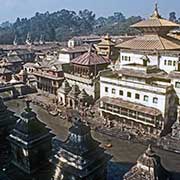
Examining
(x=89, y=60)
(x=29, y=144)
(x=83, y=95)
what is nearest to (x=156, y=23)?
(x=89, y=60)

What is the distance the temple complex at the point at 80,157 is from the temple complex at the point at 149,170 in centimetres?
211

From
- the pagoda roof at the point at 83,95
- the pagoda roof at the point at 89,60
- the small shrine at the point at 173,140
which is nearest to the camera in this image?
the small shrine at the point at 173,140

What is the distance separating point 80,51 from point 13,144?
144 feet

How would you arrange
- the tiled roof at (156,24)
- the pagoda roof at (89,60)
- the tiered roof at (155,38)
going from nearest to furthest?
the tiered roof at (155,38) → the tiled roof at (156,24) → the pagoda roof at (89,60)

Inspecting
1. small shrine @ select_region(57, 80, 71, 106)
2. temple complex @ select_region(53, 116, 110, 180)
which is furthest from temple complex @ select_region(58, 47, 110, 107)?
temple complex @ select_region(53, 116, 110, 180)

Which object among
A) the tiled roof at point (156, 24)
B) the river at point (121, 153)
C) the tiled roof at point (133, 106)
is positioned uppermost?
the tiled roof at point (156, 24)

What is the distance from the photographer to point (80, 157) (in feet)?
60.1

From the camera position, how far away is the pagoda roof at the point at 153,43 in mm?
43594

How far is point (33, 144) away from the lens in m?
20.4

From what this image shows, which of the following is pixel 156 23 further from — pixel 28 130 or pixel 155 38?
pixel 28 130

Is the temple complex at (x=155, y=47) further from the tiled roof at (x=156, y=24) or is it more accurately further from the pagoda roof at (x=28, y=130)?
the pagoda roof at (x=28, y=130)

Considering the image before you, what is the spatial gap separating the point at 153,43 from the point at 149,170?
1177 inches

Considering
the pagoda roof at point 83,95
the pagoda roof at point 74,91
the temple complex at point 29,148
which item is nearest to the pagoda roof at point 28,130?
the temple complex at point 29,148

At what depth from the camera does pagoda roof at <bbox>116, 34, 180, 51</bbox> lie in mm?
43594
